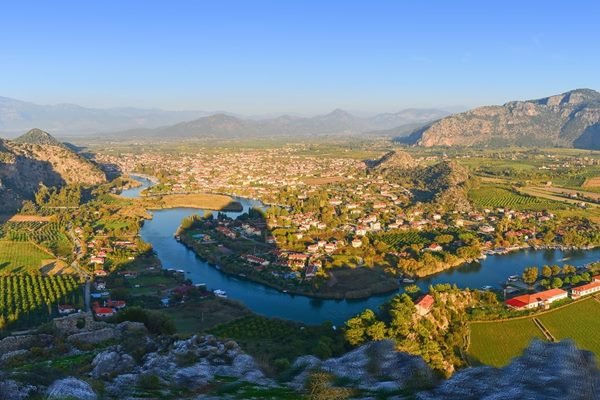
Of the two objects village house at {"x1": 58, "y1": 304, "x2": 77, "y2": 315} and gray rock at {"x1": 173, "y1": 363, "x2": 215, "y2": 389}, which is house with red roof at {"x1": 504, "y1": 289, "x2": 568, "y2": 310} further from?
village house at {"x1": 58, "y1": 304, "x2": 77, "y2": 315}

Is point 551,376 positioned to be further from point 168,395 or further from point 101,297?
point 101,297

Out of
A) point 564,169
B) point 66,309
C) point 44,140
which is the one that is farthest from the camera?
point 44,140

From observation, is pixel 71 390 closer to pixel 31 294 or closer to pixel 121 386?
pixel 121 386

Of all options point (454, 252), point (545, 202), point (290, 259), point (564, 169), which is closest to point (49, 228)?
point (290, 259)

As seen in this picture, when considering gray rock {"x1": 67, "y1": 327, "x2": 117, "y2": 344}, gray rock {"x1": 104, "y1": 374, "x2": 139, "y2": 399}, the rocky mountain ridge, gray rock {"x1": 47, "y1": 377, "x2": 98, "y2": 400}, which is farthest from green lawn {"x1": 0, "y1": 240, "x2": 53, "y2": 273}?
gray rock {"x1": 47, "y1": 377, "x2": 98, "y2": 400}

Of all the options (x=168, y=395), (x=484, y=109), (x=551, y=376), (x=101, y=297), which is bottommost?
(x=101, y=297)

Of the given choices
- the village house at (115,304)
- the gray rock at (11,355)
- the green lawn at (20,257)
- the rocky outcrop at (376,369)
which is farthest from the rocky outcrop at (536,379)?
the green lawn at (20,257)
